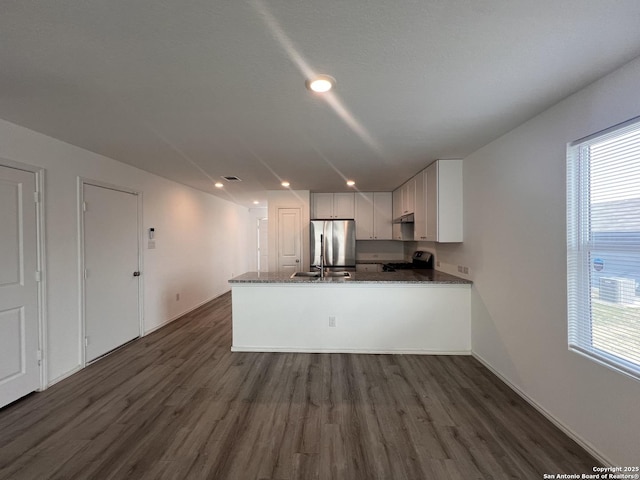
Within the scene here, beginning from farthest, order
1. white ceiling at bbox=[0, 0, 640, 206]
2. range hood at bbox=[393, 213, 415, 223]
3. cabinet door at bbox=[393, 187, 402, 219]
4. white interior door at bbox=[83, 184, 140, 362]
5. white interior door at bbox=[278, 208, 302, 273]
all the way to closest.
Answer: white interior door at bbox=[278, 208, 302, 273]
cabinet door at bbox=[393, 187, 402, 219]
range hood at bbox=[393, 213, 415, 223]
white interior door at bbox=[83, 184, 140, 362]
white ceiling at bbox=[0, 0, 640, 206]

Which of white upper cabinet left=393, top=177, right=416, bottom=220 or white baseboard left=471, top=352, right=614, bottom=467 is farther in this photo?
white upper cabinet left=393, top=177, right=416, bottom=220

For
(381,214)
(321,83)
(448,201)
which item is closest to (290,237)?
(381,214)

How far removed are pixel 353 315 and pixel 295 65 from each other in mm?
2630

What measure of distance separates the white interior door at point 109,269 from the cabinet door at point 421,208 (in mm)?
3932

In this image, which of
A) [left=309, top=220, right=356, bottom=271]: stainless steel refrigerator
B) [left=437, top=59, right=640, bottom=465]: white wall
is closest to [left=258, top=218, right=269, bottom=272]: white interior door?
[left=309, top=220, right=356, bottom=271]: stainless steel refrigerator

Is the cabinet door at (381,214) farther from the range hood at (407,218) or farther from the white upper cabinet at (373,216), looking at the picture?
the range hood at (407,218)

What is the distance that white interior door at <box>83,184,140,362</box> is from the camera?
2.97 meters

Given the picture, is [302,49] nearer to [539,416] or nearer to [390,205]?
[539,416]

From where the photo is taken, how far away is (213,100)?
6.04 ft

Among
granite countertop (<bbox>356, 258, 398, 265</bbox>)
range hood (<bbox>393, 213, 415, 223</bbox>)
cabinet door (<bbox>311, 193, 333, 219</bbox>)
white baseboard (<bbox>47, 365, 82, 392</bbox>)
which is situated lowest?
white baseboard (<bbox>47, 365, 82, 392</bbox>)

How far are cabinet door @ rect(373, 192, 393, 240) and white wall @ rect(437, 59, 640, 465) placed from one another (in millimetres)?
2411

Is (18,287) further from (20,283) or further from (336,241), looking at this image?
(336,241)

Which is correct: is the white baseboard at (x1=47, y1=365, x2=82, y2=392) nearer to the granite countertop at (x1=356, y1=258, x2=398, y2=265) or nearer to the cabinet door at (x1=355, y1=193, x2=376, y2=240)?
the granite countertop at (x1=356, y1=258, x2=398, y2=265)

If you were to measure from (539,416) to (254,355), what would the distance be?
8.84 ft
